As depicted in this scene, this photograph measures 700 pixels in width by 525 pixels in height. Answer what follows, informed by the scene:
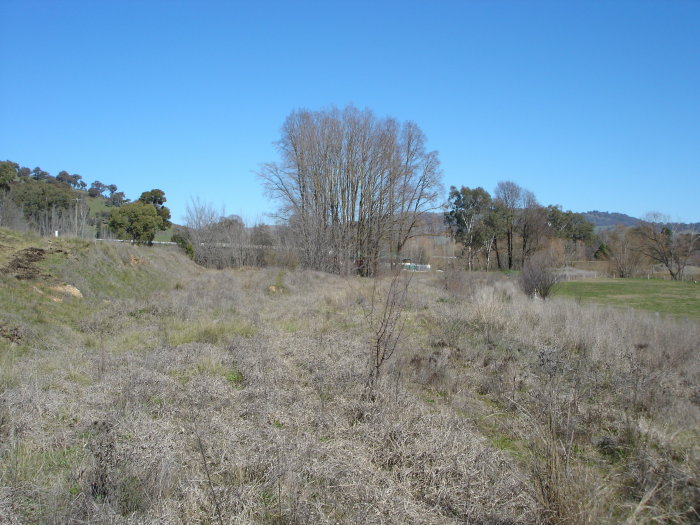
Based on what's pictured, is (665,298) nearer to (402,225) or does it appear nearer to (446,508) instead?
(402,225)

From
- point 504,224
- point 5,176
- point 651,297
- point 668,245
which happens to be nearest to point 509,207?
point 504,224

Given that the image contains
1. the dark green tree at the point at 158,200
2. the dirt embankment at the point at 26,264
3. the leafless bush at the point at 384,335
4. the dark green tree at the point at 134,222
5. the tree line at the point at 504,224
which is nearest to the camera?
the leafless bush at the point at 384,335

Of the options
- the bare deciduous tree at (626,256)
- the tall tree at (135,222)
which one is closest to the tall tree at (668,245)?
the bare deciduous tree at (626,256)

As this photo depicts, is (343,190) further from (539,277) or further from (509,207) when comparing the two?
(509,207)

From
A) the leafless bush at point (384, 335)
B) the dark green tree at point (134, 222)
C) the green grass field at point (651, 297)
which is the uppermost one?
the dark green tree at point (134, 222)

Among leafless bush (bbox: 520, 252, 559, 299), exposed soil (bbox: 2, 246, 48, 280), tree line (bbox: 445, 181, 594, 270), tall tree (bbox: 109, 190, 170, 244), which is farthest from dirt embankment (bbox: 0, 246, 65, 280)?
tree line (bbox: 445, 181, 594, 270)

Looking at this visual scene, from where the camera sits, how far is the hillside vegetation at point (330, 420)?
3.11 metres

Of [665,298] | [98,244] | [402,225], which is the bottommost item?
[665,298]

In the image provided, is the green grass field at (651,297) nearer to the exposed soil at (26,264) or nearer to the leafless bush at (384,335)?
the leafless bush at (384,335)

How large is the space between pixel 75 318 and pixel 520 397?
8.92 metres

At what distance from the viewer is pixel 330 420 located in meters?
4.70

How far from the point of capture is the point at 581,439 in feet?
15.8

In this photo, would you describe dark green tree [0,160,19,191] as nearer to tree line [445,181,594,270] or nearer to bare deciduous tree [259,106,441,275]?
bare deciduous tree [259,106,441,275]

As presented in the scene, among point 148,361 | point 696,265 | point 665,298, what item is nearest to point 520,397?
point 148,361
